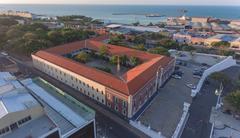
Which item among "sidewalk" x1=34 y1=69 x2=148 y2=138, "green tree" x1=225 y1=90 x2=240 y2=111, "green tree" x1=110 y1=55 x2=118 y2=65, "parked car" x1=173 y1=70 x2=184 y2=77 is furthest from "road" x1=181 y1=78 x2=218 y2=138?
"green tree" x1=110 y1=55 x2=118 y2=65

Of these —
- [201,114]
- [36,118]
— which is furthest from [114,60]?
[36,118]

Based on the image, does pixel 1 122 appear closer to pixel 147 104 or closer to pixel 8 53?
pixel 147 104

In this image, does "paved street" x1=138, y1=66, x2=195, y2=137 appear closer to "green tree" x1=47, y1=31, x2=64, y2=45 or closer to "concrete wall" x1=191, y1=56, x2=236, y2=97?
Result: "concrete wall" x1=191, y1=56, x2=236, y2=97

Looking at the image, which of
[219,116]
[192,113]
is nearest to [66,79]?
[192,113]

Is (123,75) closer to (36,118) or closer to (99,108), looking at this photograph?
(99,108)

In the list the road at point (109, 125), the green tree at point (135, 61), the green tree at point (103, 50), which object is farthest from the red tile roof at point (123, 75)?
the road at point (109, 125)

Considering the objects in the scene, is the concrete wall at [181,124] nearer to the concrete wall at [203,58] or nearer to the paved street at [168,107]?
the paved street at [168,107]
